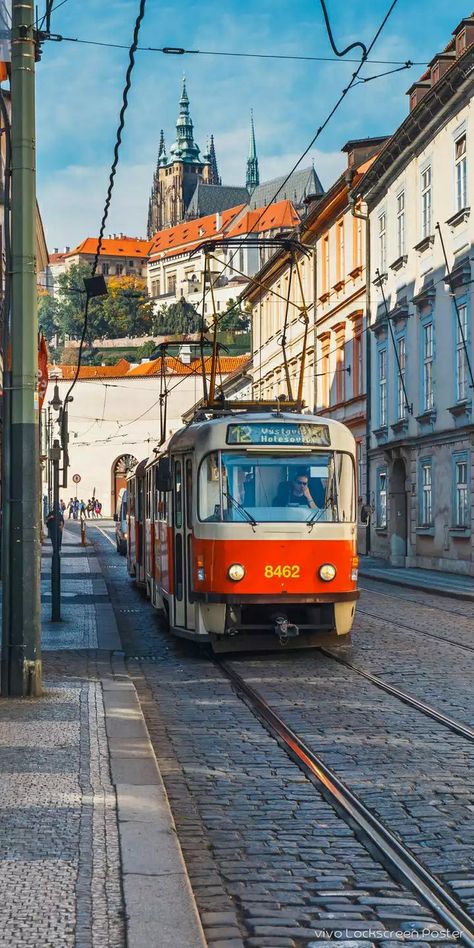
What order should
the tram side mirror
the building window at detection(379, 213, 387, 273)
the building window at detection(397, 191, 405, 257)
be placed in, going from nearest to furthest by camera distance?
the tram side mirror
the building window at detection(397, 191, 405, 257)
the building window at detection(379, 213, 387, 273)

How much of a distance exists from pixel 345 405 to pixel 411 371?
938cm

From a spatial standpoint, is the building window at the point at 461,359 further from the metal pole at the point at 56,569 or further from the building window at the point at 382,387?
the metal pole at the point at 56,569

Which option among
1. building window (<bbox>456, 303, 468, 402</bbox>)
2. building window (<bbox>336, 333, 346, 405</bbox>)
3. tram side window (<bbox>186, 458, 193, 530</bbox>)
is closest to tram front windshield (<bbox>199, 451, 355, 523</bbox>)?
tram side window (<bbox>186, 458, 193, 530</bbox>)

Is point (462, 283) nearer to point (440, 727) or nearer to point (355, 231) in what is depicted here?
point (355, 231)

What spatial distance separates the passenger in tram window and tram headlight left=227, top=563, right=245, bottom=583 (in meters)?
0.83

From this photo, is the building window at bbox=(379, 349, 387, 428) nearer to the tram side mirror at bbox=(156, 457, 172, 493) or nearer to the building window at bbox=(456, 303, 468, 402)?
the building window at bbox=(456, 303, 468, 402)

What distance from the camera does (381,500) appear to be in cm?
4009

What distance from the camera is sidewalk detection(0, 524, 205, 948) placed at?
15.6 ft

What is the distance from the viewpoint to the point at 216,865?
6094 millimetres

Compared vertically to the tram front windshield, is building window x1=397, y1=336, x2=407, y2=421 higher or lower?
higher

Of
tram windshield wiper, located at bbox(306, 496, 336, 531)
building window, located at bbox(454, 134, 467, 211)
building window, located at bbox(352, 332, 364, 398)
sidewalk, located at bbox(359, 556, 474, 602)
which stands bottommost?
sidewalk, located at bbox(359, 556, 474, 602)

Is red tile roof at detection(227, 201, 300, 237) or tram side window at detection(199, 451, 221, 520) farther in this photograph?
red tile roof at detection(227, 201, 300, 237)

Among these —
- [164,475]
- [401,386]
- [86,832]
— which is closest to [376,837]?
[86,832]

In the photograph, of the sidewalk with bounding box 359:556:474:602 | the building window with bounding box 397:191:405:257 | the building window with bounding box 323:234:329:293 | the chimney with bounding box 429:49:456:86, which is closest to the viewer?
the sidewalk with bounding box 359:556:474:602
